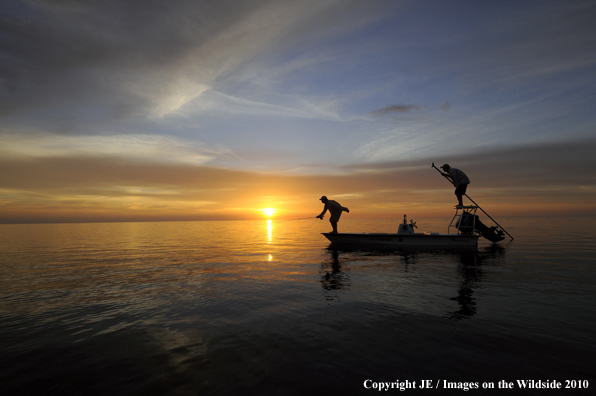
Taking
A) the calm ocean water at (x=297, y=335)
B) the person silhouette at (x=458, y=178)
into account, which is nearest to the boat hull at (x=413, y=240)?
the person silhouette at (x=458, y=178)

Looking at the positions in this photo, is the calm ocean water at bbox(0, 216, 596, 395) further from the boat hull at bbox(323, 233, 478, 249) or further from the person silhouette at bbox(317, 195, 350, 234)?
the person silhouette at bbox(317, 195, 350, 234)

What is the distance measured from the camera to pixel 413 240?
21312mm

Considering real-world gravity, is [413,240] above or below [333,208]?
below

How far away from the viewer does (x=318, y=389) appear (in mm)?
3801

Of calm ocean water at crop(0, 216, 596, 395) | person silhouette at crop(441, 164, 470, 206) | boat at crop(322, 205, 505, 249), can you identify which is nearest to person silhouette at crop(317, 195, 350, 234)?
boat at crop(322, 205, 505, 249)

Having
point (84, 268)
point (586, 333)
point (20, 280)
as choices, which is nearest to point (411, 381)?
point (586, 333)

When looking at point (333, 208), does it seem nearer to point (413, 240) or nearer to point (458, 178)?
point (413, 240)

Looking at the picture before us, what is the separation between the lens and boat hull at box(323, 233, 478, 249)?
20594mm

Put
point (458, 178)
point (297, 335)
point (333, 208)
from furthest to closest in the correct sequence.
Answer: point (333, 208) → point (458, 178) → point (297, 335)

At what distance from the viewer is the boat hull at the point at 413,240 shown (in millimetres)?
20594

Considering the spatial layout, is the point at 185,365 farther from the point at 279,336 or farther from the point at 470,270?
the point at 470,270

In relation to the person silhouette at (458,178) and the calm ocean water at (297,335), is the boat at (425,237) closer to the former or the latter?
the person silhouette at (458,178)

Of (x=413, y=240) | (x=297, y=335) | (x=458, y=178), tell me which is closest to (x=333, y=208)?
(x=413, y=240)

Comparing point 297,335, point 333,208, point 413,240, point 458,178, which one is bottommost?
point 297,335
